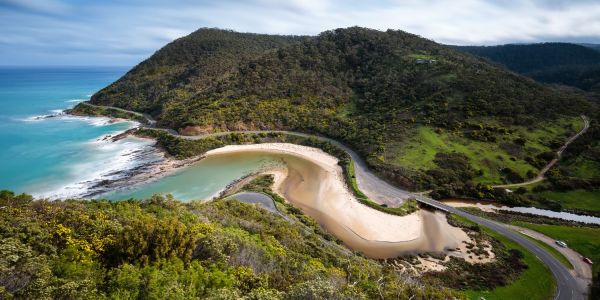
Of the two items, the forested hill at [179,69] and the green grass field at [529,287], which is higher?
the forested hill at [179,69]

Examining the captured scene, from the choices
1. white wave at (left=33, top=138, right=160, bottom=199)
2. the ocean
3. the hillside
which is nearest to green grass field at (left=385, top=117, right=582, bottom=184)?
the hillside


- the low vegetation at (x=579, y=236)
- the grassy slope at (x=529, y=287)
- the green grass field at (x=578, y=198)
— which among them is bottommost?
the grassy slope at (x=529, y=287)

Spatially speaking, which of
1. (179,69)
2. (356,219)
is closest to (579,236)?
(356,219)

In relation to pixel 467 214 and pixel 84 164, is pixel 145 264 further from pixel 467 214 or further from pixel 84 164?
pixel 84 164

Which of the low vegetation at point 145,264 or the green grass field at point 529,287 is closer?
the low vegetation at point 145,264

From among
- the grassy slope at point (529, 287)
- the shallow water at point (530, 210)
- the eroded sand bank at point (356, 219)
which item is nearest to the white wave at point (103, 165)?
the eroded sand bank at point (356, 219)

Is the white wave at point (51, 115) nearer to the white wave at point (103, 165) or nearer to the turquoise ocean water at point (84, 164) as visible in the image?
the turquoise ocean water at point (84, 164)
